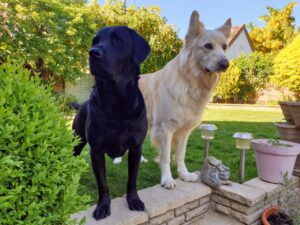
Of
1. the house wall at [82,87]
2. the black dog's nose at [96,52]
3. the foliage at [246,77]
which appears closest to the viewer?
the black dog's nose at [96,52]

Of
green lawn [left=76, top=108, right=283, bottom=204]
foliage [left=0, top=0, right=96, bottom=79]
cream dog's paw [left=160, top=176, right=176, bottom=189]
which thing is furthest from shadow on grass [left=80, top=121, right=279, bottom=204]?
foliage [left=0, top=0, right=96, bottom=79]

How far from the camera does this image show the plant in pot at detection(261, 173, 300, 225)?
→ 225 centimetres

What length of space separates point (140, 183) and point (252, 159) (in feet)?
6.18

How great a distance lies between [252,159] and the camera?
3791mm

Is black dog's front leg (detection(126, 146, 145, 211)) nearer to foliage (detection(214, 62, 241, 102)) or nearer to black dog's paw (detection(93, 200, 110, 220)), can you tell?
black dog's paw (detection(93, 200, 110, 220))

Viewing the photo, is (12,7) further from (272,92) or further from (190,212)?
(272,92)

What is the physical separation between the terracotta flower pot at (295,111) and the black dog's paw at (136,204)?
2069 mm

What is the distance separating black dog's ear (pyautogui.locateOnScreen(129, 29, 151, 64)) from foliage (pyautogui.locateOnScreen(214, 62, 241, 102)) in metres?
13.9

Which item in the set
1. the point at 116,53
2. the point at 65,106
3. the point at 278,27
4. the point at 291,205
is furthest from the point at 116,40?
the point at 278,27

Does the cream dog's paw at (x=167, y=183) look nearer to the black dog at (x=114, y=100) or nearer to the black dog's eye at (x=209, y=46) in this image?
the black dog at (x=114, y=100)

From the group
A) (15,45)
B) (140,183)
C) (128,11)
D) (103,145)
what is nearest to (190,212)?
(140,183)

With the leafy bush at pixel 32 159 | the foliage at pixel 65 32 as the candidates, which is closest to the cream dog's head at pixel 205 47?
the leafy bush at pixel 32 159

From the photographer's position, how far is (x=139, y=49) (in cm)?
176

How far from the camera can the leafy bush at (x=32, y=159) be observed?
0.99 meters
